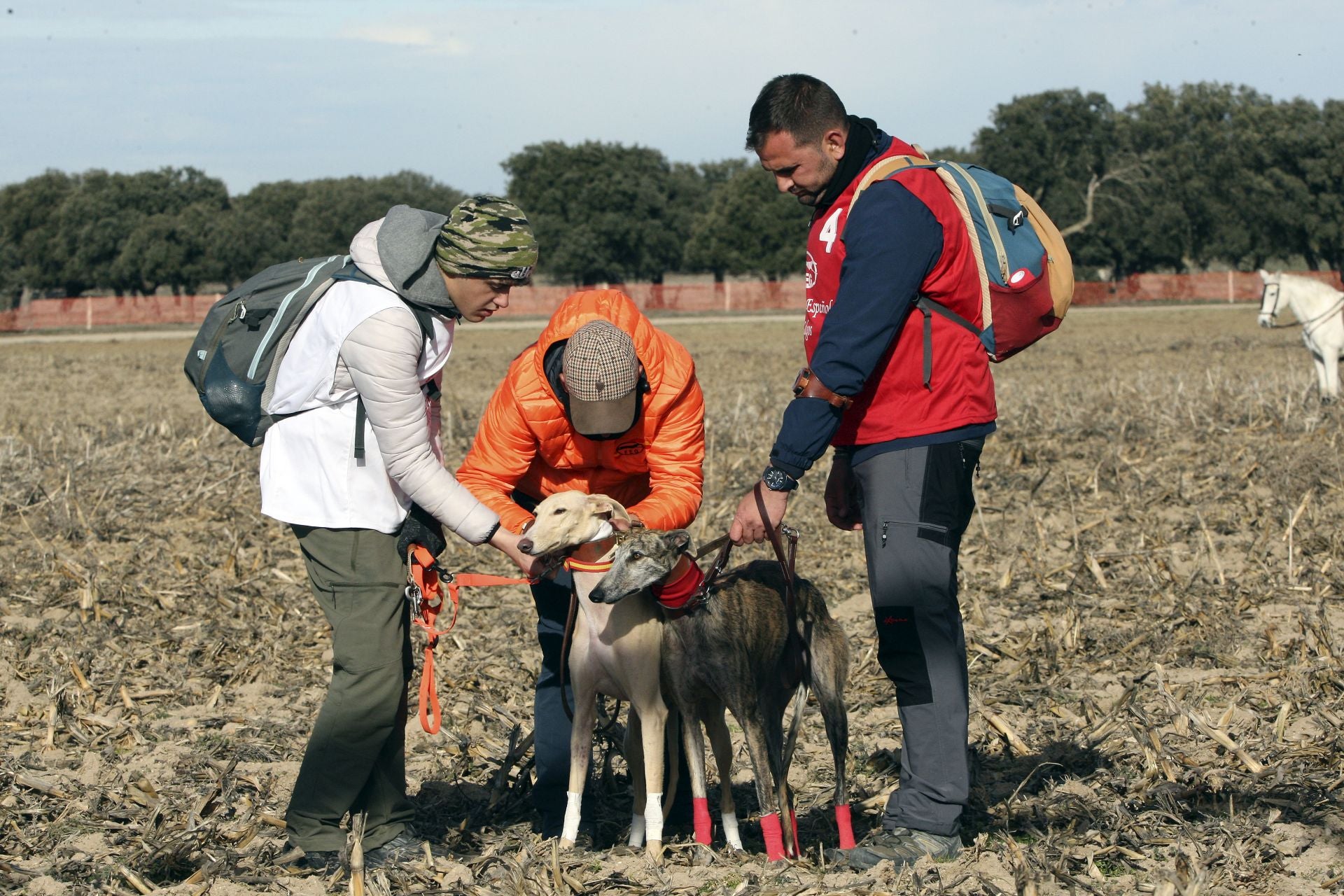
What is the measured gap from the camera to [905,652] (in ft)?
14.5

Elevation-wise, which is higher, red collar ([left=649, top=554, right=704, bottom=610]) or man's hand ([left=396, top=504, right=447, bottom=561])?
man's hand ([left=396, top=504, right=447, bottom=561])

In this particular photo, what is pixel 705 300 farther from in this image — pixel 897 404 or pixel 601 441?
pixel 897 404

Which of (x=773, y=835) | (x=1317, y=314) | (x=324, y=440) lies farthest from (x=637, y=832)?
(x=1317, y=314)

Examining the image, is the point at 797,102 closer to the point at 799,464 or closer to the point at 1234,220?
the point at 799,464

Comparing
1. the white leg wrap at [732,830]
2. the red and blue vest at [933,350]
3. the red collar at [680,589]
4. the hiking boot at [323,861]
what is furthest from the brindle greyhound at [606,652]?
the red and blue vest at [933,350]

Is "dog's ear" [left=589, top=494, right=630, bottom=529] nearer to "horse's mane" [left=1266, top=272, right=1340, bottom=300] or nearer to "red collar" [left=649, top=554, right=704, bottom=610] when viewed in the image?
"red collar" [left=649, top=554, right=704, bottom=610]

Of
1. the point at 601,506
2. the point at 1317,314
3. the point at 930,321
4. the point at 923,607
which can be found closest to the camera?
the point at 930,321

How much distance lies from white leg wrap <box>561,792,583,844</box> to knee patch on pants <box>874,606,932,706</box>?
1.20 metres

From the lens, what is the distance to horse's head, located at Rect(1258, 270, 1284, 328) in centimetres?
1841

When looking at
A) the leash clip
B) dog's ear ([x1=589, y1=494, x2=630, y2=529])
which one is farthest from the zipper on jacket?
the leash clip

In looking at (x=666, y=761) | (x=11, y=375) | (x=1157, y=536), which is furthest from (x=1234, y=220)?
(x=666, y=761)

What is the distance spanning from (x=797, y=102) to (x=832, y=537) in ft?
18.7

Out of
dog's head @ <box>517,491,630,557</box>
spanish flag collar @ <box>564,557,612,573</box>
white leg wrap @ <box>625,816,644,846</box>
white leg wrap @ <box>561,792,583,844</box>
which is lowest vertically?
white leg wrap @ <box>625,816,644,846</box>

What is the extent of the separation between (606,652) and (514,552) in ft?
1.61
